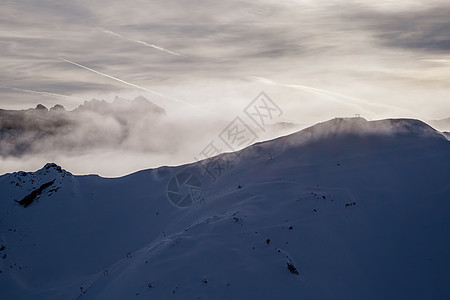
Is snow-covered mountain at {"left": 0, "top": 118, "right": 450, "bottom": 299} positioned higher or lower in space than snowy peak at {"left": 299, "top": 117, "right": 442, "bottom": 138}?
lower

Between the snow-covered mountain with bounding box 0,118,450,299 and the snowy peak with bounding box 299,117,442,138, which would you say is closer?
the snow-covered mountain with bounding box 0,118,450,299

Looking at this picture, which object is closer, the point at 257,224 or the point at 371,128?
the point at 257,224

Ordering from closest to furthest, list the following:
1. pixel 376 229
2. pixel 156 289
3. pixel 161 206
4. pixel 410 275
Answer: pixel 156 289, pixel 410 275, pixel 376 229, pixel 161 206

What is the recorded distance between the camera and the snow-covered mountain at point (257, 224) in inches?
738

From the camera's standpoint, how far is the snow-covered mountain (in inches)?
738

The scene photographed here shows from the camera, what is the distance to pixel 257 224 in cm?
2189

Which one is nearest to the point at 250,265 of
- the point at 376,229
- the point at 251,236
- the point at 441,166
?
the point at 251,236

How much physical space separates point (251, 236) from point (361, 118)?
1954 cm

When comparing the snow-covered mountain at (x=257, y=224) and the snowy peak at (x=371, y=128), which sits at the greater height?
the snowy peak at (x=371, y=128)

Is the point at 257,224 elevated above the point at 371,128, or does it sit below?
below

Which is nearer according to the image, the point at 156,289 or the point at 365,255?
the point at 156,289

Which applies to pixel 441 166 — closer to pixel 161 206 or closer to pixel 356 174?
pixel 356 174

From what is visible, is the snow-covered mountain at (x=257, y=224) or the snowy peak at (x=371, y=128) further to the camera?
the snowy peak at (x=371, y=128)

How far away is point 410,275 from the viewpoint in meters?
19.5
